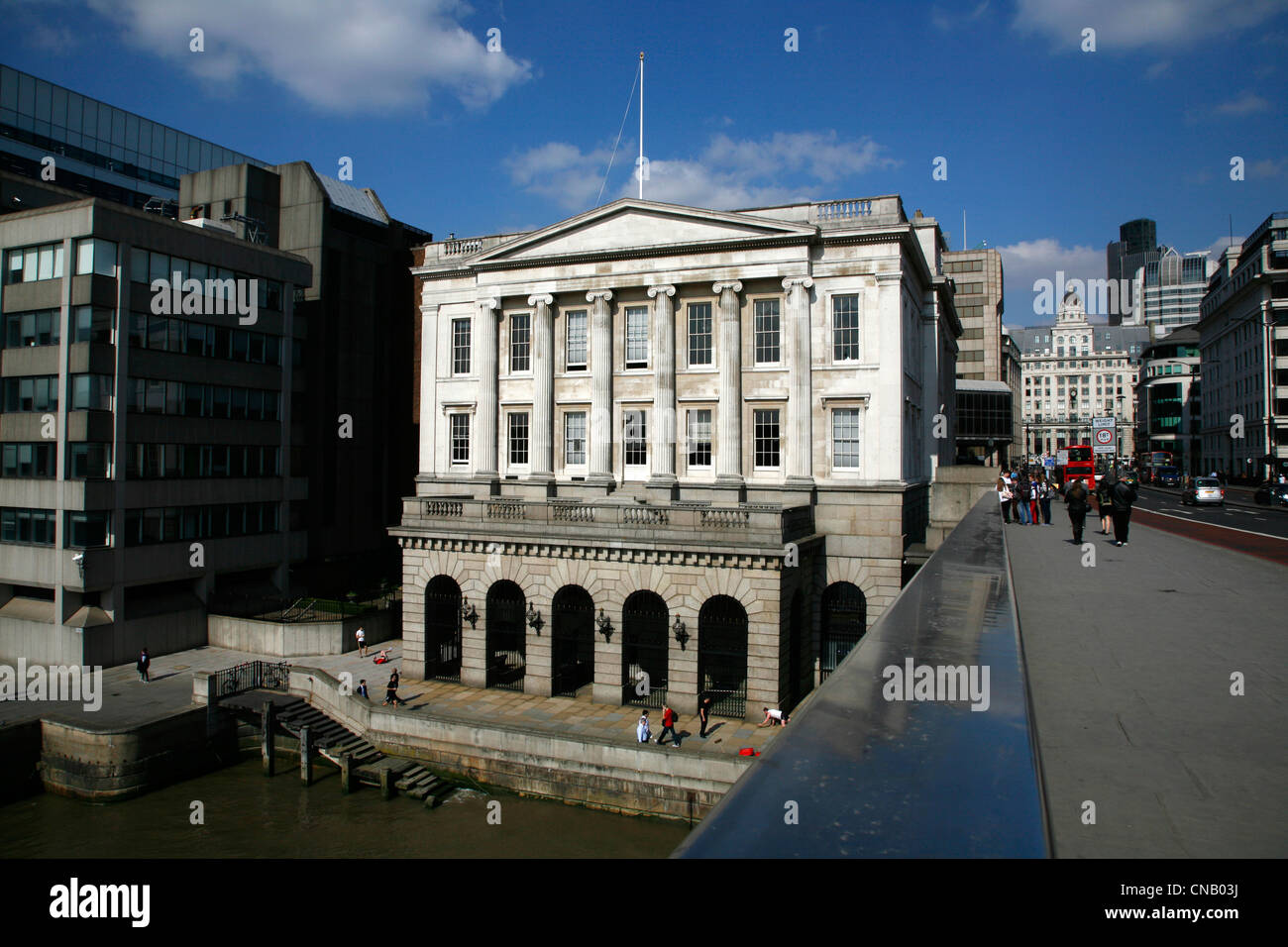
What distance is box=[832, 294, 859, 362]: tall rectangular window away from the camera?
36719 mm

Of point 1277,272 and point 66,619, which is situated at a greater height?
point 1277,272

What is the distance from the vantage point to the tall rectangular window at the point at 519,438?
43.0 m

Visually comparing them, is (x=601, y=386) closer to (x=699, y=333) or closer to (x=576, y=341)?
(x=576, y=341)

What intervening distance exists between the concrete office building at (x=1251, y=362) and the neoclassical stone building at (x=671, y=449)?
6431 centimetres

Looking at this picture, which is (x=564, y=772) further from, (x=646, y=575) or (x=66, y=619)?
(x=66, y=619)

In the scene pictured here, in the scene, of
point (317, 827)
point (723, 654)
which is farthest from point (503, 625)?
point (317, 827)

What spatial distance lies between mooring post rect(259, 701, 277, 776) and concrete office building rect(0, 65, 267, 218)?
38.6 meters

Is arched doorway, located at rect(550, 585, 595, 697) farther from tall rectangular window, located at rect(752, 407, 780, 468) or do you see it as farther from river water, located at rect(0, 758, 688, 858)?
tall rectangular window, located at rect(752, 407, 780, 468)

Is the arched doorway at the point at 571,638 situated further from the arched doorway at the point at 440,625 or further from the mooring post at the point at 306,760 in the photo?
the mooring post at the point at 306,760

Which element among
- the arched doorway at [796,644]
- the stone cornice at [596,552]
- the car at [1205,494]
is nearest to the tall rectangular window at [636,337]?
the stone cornice at [596,552]

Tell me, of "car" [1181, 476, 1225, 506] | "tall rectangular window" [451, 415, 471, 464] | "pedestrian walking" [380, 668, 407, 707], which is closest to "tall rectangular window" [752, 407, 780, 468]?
"tall rectangular window" [451, 415, 471, 464]

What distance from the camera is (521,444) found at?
43.1 meters

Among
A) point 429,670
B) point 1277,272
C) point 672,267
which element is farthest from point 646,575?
point 1277,272

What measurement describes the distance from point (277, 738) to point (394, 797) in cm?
765
